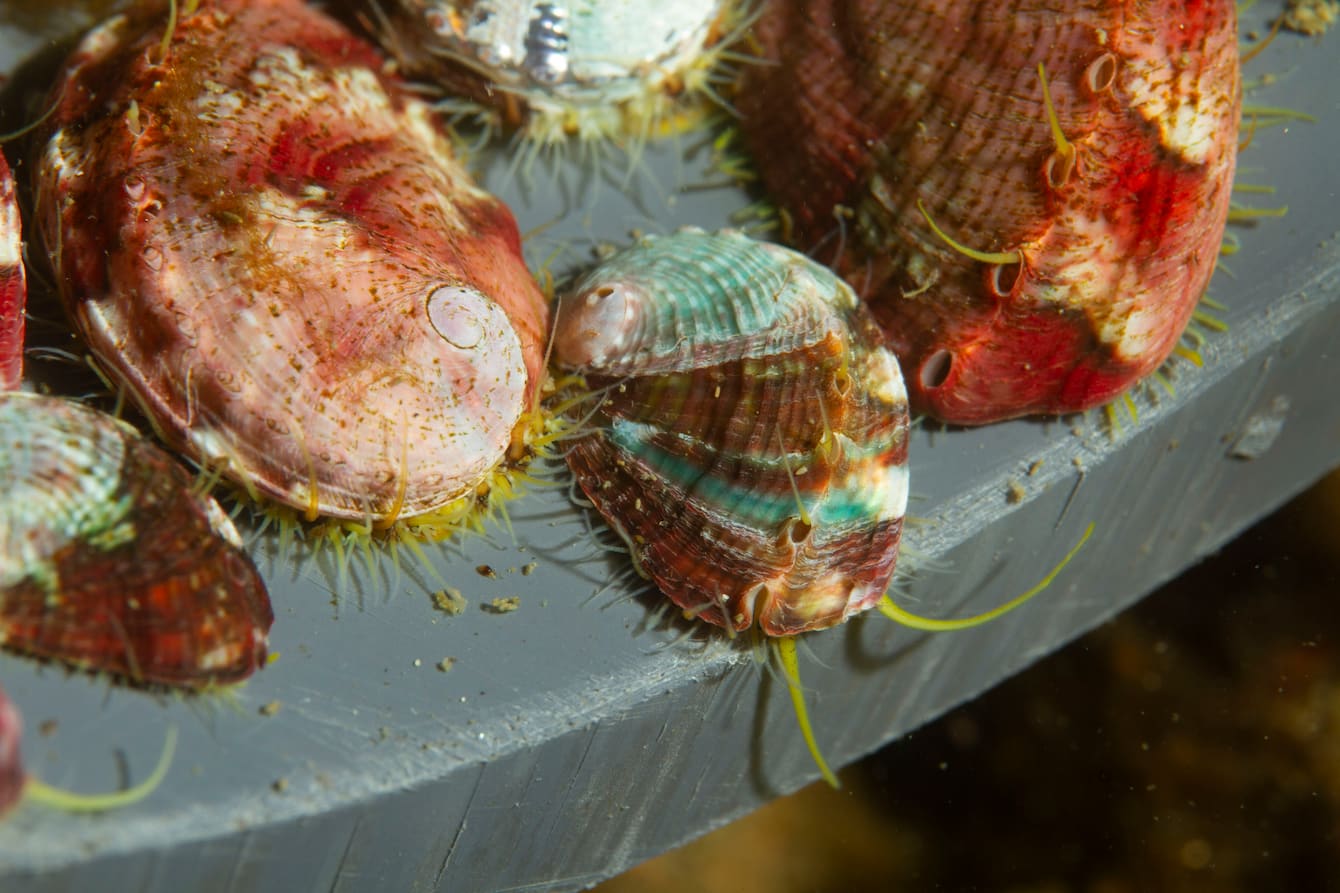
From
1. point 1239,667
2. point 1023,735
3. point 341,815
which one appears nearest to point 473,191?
point 341,815

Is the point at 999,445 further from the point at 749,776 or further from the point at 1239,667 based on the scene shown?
the point at 1239,667

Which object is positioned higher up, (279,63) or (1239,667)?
(279,63)

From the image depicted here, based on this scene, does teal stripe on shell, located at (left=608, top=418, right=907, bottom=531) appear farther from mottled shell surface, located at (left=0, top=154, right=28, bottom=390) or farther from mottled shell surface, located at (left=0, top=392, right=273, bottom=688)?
mottled shell surface, located at (left=0, top=154, right=28, bottom=390)

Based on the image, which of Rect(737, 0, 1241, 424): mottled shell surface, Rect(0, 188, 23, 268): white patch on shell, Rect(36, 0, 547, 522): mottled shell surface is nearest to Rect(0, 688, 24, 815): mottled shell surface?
Rect(36, 0, 547, 522): mottled shell surface

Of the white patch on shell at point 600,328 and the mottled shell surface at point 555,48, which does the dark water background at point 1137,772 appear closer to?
the white patch on shell at point 600,328

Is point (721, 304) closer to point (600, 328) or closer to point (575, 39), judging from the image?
point (600, 328)
